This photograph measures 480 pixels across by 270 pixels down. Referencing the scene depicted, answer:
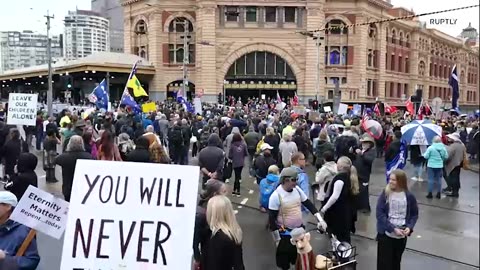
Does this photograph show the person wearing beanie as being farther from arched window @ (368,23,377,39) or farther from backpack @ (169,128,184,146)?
arched window @ (368,23,377,39)

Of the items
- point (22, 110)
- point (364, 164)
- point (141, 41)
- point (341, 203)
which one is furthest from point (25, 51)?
point (341, 203)

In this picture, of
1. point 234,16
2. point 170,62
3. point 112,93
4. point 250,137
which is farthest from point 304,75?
point 250,137

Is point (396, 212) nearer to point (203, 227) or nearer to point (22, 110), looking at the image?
point (203, 227)

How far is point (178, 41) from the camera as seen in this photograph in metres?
56.8

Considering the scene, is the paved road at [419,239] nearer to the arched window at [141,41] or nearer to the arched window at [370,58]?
the arched window at [141,41]

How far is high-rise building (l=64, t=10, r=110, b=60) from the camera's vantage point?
53.3m

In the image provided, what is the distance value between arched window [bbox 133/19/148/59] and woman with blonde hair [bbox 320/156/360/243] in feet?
173

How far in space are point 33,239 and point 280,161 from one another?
339 inches

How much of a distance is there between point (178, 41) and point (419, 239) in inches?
1972

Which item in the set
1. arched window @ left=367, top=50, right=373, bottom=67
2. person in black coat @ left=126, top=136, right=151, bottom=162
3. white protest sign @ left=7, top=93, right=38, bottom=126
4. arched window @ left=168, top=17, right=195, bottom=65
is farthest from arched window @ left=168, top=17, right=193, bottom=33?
person in black coat @ left=126, top=136, right=151, bottom=162

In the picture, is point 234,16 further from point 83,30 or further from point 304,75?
point 83,30

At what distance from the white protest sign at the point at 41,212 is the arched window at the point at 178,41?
52202 mm

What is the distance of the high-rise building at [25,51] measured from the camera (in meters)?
54.1

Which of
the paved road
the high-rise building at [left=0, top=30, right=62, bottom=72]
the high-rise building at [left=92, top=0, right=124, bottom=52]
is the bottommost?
the paved road
